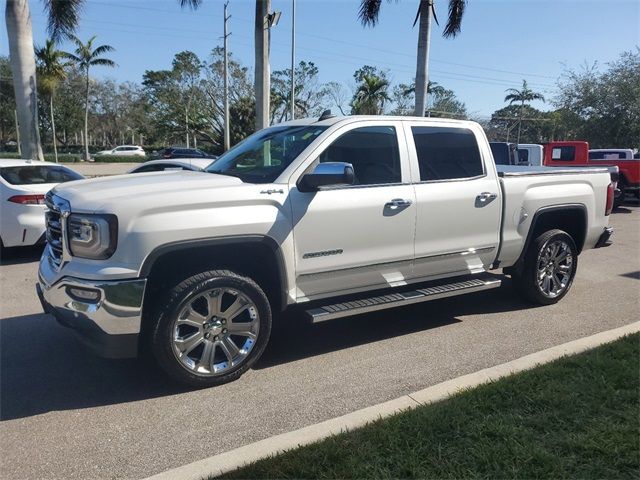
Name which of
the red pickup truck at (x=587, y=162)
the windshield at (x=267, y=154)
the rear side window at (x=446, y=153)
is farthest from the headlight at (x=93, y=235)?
the red pickup truck at (x=587, y=162)

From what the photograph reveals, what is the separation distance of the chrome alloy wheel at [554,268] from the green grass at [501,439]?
2140 mm

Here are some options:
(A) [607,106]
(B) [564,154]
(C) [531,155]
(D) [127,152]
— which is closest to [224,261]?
(C) [531,155]

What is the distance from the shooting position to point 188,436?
127 inches

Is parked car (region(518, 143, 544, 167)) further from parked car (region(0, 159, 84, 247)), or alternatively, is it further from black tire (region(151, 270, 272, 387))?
black tire (region(151, 270, 272, 387))

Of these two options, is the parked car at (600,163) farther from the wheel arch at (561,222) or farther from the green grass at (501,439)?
the green grass at (501,439)

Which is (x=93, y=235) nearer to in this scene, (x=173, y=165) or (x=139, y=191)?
(x=139, y=191)

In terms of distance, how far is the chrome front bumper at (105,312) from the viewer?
3.39m

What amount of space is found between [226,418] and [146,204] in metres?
1.52

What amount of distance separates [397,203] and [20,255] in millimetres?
6583

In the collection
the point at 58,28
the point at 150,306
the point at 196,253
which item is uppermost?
the point at 58,28

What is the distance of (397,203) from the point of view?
4473mm

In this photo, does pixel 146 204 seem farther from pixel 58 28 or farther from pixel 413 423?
pixel 58 28

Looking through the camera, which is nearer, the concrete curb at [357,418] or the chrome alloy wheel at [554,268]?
the concrete curb at [357,418]

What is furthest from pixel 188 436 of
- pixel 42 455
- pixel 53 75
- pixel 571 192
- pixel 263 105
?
pixel 53 75
